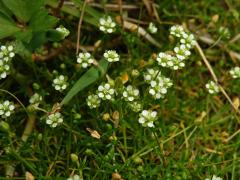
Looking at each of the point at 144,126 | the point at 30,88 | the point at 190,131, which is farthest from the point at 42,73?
the point at 190,131

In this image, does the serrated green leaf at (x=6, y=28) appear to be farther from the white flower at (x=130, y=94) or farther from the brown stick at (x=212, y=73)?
the brown stick at (x=212, y=73)

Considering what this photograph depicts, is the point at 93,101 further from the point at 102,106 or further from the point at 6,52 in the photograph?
the point at 6,52

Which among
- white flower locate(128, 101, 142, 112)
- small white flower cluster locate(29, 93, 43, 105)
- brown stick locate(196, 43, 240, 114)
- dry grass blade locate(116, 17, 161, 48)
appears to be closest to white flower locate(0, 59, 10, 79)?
small white flower cluster locate(29, 93, 43, 105)

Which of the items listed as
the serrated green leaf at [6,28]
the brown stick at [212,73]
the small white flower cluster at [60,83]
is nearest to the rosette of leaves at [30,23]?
the serrated green leaf at [6,28]

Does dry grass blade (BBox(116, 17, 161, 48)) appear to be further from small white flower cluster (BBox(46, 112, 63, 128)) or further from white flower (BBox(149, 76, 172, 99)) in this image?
small white flower cluster (BBox(46, 112, 63, 128))

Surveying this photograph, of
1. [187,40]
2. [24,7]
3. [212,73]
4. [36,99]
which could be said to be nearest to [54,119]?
[36,99]

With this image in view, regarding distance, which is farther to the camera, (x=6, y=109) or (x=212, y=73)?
(x=212, y=73)

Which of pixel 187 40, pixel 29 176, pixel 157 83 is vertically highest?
pixel 187 40

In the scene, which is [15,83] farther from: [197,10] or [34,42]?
[197,10]
